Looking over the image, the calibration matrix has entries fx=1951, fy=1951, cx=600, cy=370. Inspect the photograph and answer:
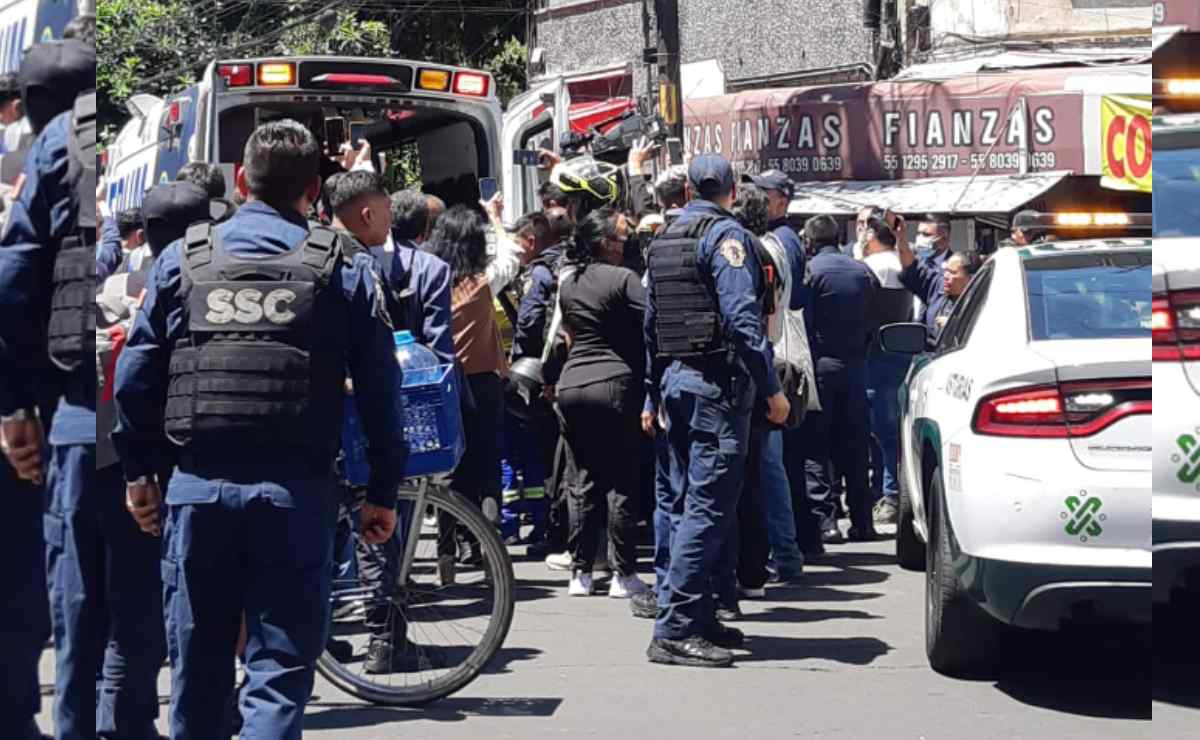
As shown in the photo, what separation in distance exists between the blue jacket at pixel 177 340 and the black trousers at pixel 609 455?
3.64m

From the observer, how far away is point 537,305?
9.38 metres

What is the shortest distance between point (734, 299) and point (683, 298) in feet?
0.92

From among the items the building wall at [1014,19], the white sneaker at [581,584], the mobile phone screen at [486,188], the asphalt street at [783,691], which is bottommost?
the white sneaker at [581,584]

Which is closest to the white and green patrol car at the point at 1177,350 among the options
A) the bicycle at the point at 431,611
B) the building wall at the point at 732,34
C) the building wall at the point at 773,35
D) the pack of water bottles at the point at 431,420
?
the pack of water bottles at the point at 431,420

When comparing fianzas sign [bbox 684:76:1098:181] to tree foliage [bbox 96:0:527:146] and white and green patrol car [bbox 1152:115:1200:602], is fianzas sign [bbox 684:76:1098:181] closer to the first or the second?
tree foliage [bbox 96:0:527:146]

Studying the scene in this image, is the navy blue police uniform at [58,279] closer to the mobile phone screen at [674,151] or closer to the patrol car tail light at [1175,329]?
the patrol car tail light at [1175,329]

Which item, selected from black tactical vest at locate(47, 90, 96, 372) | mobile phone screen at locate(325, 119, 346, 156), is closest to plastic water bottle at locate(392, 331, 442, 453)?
black tactical vest at locate(47, 90, 96, 372)

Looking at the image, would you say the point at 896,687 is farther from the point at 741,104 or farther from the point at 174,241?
the point at 741,104

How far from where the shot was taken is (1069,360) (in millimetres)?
5848

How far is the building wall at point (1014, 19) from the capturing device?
17484 millimetres

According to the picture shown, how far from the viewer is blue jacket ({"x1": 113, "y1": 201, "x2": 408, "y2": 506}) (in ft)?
15.1

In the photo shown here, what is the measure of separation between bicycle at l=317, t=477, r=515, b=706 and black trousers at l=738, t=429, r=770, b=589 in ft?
6.09

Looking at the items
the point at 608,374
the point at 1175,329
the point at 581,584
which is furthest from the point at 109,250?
the point at 581,584

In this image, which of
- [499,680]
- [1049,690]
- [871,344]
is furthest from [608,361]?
[871,344]
